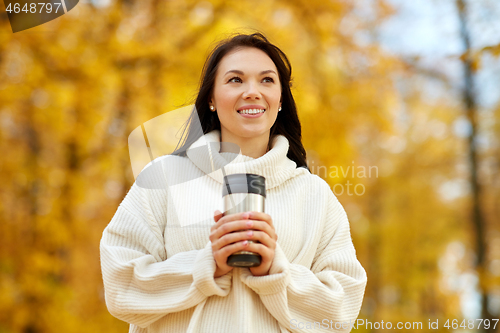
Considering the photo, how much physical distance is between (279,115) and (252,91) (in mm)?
450

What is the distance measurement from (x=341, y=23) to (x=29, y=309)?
523 centimetres

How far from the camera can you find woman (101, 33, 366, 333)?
1.77m

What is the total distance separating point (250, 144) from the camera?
2.21m

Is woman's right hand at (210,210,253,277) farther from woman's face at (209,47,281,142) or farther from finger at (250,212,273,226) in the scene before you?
woman's face at (209,47,281,142)

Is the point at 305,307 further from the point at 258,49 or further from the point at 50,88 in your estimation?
the point at 50,88

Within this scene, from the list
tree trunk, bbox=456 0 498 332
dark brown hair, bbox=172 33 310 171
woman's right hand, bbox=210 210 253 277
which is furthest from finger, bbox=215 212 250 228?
tree trunk, bbox=456 0 498 332

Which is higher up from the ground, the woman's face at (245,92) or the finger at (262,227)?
the woman's face at (245,92)

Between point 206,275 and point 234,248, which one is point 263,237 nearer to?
point 234,248

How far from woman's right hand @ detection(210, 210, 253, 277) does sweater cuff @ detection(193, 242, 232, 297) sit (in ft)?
0.18

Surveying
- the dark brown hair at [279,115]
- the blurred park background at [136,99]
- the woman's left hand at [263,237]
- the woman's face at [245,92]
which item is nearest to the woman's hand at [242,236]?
the woman's left hand at [263,237]

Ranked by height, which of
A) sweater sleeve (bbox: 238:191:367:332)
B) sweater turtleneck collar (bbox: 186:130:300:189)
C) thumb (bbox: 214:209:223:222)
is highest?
sweater turtleneck collar (bbox: 186:130:300:189)

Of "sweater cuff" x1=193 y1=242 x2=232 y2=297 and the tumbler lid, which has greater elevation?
the tumbler lid

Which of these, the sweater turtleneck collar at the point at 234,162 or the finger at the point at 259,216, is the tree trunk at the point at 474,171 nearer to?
the sweater turtleneck collar at the point at 234,162

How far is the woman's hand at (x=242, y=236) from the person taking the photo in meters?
1.60
